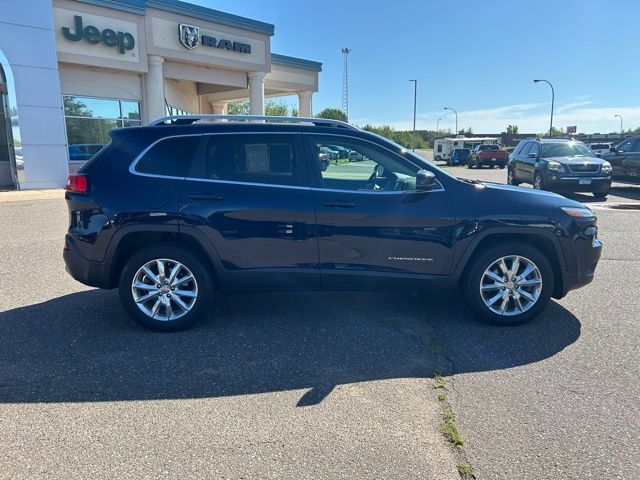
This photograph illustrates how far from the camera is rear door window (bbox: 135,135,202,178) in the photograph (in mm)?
4223

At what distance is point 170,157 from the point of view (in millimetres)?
4254

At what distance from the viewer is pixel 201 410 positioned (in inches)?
120

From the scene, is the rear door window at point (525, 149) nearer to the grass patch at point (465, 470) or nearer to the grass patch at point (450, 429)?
the grass patch at point (450, 429)

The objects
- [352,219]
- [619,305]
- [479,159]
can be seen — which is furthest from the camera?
[479,159]

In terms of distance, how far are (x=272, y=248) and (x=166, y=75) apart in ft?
59.0

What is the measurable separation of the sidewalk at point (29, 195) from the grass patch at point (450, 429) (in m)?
14.1

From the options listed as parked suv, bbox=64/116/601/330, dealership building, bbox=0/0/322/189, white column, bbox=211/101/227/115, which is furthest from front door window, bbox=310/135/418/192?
white column, bbox=211/101/227/115

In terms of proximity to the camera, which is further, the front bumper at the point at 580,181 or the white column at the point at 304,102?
the white column at the point at 304,102

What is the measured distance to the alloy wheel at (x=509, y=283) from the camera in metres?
4.33

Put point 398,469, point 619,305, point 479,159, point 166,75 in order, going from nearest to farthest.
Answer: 1. point 398,469
2. point 619,305
3. point 166,75
4. point 479,159

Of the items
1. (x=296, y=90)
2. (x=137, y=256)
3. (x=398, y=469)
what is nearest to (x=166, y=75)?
(x=296, y=90)

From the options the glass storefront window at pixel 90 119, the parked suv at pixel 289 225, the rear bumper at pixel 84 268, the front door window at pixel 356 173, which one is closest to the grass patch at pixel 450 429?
the parked suv at pixel 289 225

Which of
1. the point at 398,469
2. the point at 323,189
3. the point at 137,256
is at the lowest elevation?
the point at 398,469

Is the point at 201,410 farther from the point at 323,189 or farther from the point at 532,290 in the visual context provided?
the point at 532,290
